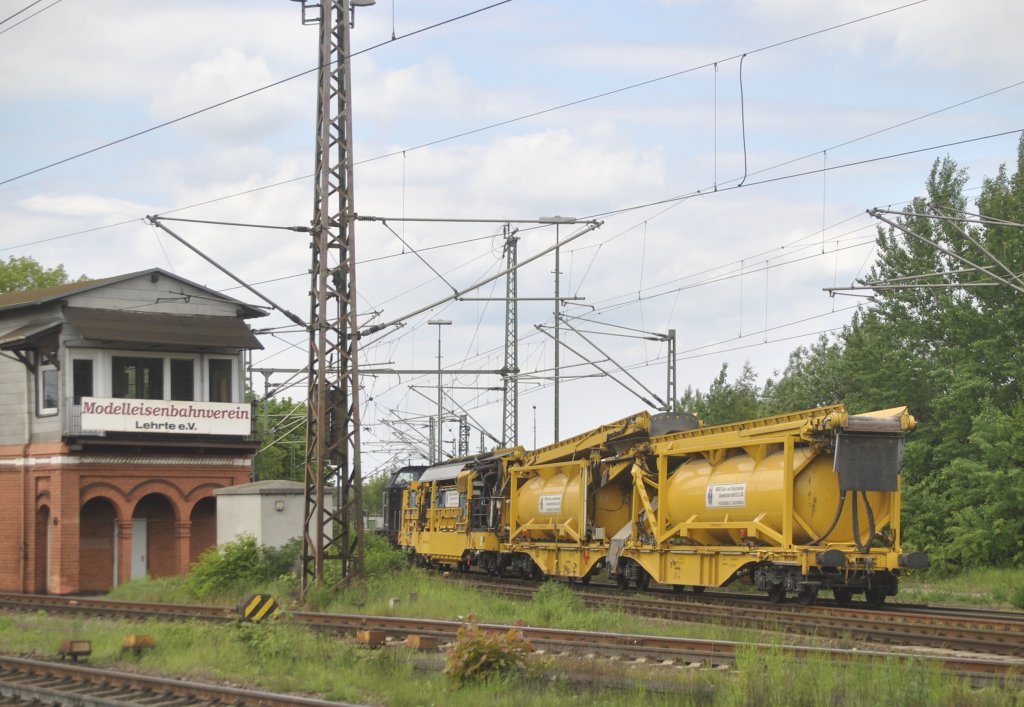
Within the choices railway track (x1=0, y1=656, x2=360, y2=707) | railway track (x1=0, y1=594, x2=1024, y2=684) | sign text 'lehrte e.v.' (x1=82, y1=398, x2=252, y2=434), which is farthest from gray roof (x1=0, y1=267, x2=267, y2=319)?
railway track (x1=0, y1=656, x2=360, y2=707)

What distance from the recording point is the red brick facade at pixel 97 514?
112 ft

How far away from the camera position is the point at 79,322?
33688 millimetres

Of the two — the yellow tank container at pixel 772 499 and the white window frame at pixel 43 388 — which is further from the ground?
the white window frame at pixel 43 388

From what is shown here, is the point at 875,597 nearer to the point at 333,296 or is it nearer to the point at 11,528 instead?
the point at 333,296

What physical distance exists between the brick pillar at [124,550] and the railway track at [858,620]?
1713 centimetres

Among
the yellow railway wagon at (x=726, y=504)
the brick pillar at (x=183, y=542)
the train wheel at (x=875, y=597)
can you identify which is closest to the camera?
the yellow railway wagon at (x=726, y=504)

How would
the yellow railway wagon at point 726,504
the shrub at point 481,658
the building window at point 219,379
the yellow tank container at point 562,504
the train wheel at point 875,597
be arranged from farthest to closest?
the building window at point 219,379 → the yellow tank container at point 562,504 → the train wheel at point 875,597 → the yellow railway wagon at point 726,504 → the shrub at point 481,658

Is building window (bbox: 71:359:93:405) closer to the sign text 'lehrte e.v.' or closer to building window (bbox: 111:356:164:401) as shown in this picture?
building window (bbox: 111:356:164:401)

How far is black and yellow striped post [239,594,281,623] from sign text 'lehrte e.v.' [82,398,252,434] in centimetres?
1688

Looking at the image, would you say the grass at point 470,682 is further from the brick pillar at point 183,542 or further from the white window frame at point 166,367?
the white window frame at point 166,367

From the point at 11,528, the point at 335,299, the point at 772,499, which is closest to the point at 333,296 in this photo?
the point at 335,299

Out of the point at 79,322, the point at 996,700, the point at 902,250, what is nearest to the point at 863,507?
the point at 996,700

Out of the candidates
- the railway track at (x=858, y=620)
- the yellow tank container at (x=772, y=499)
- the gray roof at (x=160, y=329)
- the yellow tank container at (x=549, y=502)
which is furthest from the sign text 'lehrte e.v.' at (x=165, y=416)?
the yellow tank container at (x=772, y=499)

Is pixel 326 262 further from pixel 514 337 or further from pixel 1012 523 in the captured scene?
pixel 1012 523
